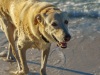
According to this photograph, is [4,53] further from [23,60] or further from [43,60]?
[43,60]

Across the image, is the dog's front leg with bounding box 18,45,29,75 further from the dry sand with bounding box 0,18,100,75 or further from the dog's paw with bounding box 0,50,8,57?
the dog's paw with bounding box 0,50,8,57

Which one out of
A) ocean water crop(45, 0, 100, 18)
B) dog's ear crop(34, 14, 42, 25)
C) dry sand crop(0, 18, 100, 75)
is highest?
dog's ear crop(34, 14, 42, 25)

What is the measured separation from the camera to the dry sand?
6.87m

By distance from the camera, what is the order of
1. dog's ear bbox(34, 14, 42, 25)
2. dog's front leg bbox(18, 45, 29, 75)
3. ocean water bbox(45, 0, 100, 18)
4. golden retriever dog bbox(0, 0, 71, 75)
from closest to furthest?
golden retriever dog bbox(0, 0, 71, 75) < dog's ear bbox(34, 14, 42, 25) < dog's front leg bbox(18, 45, 29, 75) < ocean water bbox(45, 0, 100, 18)

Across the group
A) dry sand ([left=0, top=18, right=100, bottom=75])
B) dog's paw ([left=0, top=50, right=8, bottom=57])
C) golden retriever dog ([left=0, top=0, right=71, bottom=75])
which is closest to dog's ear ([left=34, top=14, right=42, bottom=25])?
golden retriever dog ([left=0, top=0, right=71, bottom=75])

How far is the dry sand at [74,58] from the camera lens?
6.87 m

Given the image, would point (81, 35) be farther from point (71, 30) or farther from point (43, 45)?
point (43, 45)

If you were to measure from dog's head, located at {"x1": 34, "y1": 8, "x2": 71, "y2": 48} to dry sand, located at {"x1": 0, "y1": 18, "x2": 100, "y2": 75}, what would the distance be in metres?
1.56

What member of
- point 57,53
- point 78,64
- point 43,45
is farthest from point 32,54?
point 43,45

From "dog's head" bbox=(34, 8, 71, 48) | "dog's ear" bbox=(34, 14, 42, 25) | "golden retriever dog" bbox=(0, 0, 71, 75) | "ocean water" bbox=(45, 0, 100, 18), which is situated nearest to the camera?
"dog's head" bbox=(34, 8, 71, 48)

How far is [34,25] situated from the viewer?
221 inches

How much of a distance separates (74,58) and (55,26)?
83.9 inches

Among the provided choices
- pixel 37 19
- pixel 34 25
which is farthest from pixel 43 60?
pixel 37 19

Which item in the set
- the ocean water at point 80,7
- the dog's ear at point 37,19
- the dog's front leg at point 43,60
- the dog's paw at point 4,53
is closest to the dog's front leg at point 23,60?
the dog's front leg at point 43,60
